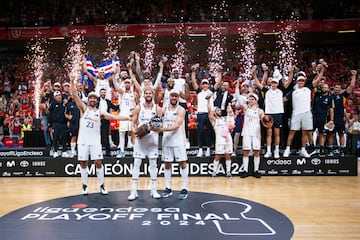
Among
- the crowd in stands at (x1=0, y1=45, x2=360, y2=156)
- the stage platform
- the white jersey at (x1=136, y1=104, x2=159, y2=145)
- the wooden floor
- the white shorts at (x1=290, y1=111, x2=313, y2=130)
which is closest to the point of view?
the wooden floor

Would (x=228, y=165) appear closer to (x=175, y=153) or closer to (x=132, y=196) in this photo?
(x=175, y=153)

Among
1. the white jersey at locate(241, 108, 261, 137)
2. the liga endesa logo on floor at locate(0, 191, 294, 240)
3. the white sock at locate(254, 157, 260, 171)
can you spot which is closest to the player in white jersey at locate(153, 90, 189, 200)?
the liga endesa logo on floor at locate(0, 191, 294, 240)

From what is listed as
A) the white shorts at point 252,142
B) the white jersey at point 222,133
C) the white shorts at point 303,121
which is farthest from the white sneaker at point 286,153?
the white jersey at point 222,133

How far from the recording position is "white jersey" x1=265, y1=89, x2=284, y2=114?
30.5 feet

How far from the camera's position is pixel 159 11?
23.0 m

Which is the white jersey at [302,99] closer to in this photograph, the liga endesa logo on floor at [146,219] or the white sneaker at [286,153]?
the white sneaker at [286,153]

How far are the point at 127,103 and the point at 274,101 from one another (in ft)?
11.5

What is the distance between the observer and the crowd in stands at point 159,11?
20812 mm

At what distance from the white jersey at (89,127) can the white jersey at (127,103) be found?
2.03m

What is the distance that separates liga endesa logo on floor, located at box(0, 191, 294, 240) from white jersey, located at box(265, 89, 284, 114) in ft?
9.60

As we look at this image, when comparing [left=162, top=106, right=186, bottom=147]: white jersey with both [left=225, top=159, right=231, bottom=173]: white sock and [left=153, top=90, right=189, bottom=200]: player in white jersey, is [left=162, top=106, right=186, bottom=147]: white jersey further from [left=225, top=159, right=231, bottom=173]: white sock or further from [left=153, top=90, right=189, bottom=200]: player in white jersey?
[left=225, top=159, right=231, bottom=173]: white sock

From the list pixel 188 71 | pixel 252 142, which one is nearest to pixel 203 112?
pixel 252 142

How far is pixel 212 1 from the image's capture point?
23094 mm

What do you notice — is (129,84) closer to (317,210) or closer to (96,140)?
(96,140)
